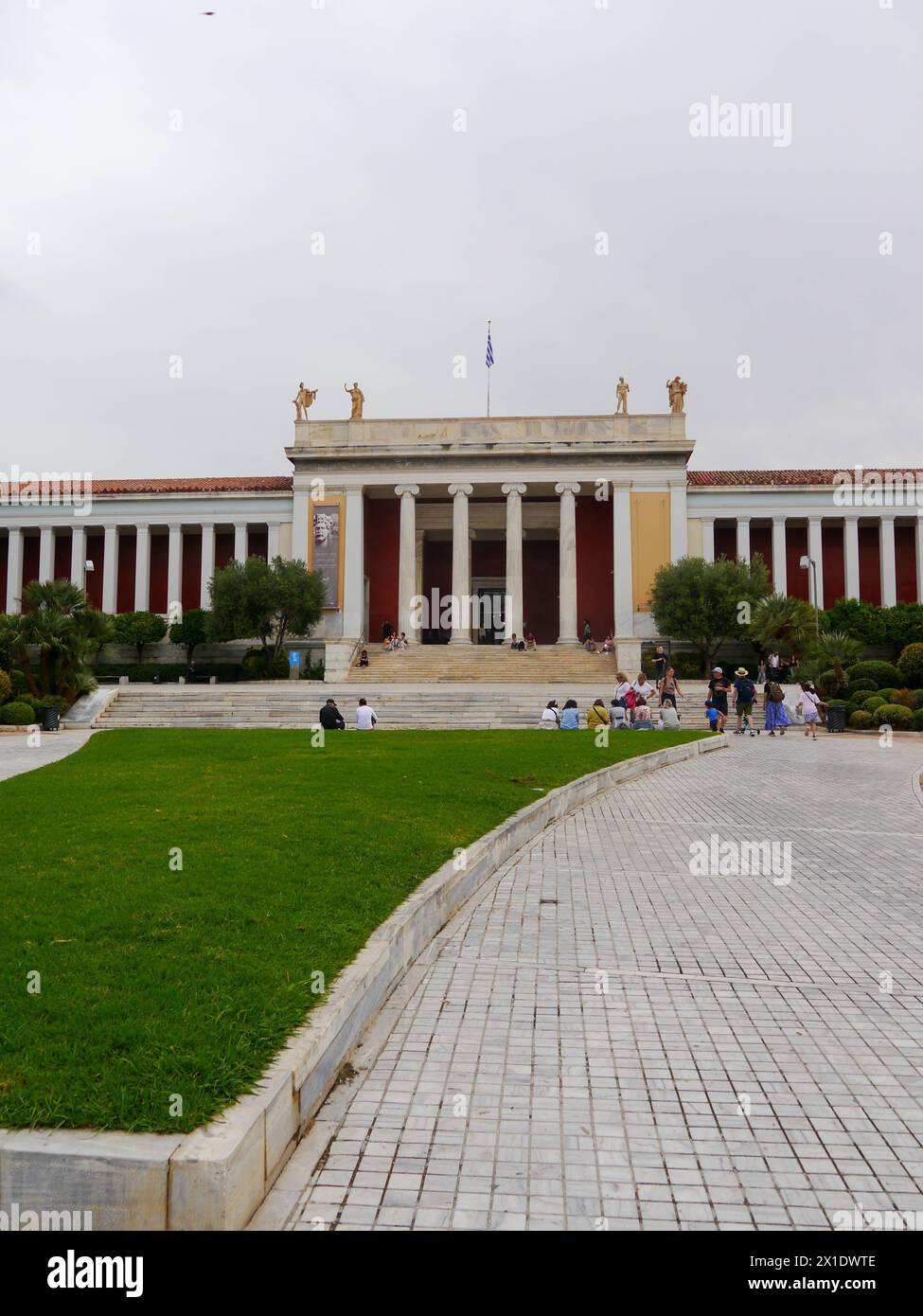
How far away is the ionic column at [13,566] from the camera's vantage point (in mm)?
47125

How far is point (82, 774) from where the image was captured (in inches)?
499

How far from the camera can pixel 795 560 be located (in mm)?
45719

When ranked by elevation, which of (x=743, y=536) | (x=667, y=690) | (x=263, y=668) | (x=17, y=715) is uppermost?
(x=743, y=536)

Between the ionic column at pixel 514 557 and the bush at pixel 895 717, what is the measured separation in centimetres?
1999

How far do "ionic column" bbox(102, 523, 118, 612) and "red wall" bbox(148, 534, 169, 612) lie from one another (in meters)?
2.07

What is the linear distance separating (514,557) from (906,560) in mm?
19586

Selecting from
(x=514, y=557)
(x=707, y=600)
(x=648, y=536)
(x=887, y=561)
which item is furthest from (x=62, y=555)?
(x=887, y=561)

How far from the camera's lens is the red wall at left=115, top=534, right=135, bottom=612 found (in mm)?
47616

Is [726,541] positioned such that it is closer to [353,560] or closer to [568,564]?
[568,564]

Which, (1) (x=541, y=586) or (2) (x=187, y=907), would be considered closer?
(2) (x=187, y=907)

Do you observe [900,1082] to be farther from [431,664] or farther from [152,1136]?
[431,664]

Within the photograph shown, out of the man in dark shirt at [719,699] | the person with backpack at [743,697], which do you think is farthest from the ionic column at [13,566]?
the person with backpack at [743,697]
